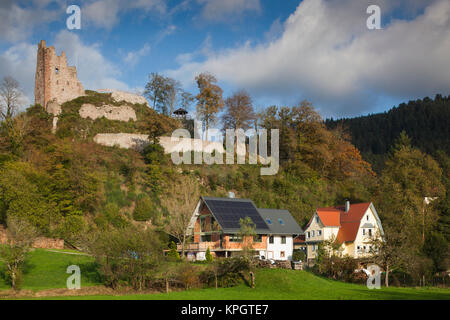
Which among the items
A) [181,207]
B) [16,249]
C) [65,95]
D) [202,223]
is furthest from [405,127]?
[16,249]

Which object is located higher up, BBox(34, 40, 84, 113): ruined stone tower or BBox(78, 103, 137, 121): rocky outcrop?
BBox(34, 40, 84, 113): ruined stone tower

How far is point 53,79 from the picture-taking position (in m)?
65.9

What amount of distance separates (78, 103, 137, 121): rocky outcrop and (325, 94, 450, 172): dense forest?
56.9m

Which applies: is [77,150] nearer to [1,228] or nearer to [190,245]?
[1,228]

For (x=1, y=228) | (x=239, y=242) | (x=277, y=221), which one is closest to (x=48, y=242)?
(x=1, y=228)

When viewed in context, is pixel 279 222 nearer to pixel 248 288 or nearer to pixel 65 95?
pixel 248 288

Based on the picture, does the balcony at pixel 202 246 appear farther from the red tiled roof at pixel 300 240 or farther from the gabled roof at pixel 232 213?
the red tiled roof at pixel 300 240

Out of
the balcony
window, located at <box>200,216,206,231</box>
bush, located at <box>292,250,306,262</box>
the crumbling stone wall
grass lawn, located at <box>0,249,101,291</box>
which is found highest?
the crumbling stone wall

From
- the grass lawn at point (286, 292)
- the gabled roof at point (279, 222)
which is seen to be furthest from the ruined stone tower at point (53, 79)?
the grass lawn at point (286, 292)

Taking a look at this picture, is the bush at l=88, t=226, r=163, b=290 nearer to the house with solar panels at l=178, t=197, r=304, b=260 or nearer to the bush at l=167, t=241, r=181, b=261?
the bush at l=167, t=241, r=181, b=261

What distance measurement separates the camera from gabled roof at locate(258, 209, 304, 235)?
152 ft

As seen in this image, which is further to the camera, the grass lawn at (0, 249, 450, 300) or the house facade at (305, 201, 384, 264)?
the house facade at (305, 201, 384, 264)

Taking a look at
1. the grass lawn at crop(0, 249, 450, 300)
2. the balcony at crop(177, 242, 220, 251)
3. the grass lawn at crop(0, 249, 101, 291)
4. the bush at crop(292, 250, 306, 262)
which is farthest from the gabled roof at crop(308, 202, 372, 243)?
the grass lawn at crop(0, 249, 101, 291)

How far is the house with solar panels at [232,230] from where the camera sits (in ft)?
137
